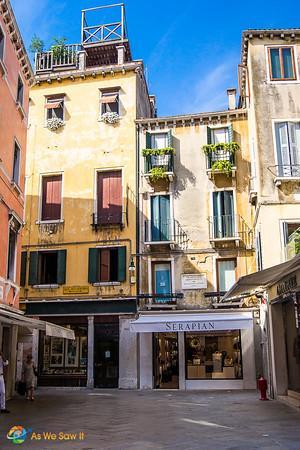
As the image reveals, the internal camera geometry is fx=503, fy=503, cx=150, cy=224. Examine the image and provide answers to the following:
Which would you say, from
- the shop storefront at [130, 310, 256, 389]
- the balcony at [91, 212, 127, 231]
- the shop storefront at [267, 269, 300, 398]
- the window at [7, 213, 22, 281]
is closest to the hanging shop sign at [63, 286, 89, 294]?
the balcony at [91, 212, 127, 231]

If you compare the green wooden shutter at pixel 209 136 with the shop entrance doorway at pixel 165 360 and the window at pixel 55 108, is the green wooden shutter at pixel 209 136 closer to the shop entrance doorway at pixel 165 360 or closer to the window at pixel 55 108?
the window at pixel 55 108

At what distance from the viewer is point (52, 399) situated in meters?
16.0

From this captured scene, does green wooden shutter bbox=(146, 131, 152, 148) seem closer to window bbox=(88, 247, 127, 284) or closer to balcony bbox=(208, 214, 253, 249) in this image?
balcony bbox=(208, 214, 253, 249)

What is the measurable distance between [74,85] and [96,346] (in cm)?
1203

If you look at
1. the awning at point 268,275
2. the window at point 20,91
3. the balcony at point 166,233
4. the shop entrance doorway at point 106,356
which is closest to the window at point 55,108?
the window at point 20,91

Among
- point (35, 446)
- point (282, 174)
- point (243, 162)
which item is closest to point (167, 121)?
point (243, 162)

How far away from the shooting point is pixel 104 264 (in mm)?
21438

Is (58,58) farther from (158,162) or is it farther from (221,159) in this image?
(221,159)

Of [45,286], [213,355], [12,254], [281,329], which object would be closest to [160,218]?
[45,286]

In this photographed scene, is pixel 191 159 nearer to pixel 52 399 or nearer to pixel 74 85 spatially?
pixel 74 85

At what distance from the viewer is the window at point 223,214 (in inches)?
812

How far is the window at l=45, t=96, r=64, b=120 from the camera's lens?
23.5 metres

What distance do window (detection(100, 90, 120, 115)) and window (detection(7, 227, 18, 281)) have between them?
353 inches

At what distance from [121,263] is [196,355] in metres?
4.82
